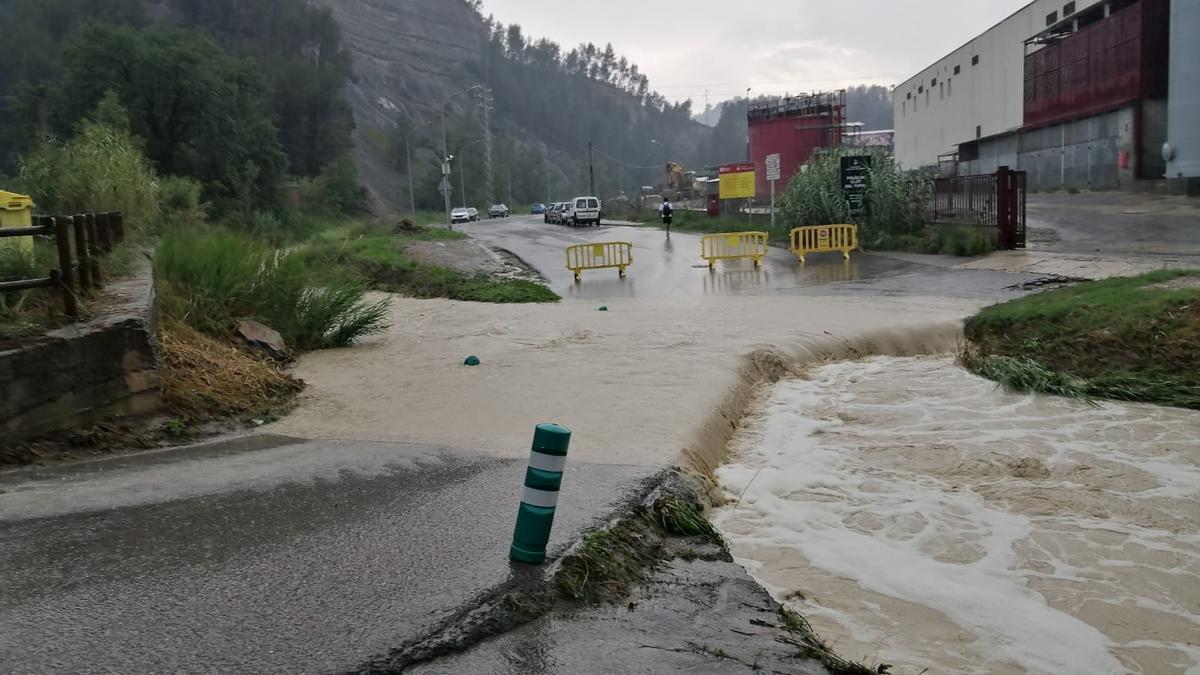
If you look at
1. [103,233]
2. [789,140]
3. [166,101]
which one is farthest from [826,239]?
[166,101]

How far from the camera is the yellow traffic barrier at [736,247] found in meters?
26.3

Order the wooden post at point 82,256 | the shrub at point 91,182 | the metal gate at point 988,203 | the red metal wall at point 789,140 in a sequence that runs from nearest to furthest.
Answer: the wooden post at point 82,256
the shrub at point 91,182
the metal gate at point 988,203
the red metal wall at point 789,140

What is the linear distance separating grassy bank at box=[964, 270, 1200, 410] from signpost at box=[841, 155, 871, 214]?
15.9 m

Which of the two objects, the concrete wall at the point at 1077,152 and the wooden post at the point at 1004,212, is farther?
the concrete wall at the point at 1077,152

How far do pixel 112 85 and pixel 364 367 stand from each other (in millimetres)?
58272

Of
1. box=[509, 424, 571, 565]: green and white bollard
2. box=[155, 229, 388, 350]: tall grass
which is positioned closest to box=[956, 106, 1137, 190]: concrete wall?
box=[155, 229, 388, 350]: tall grass

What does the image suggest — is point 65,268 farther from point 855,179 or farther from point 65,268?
point 855,179

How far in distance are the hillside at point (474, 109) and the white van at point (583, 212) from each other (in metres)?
47.1

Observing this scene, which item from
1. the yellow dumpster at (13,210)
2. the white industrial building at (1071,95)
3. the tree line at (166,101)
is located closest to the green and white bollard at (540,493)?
the yellow dumpster at (13,210)

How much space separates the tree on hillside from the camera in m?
61.5

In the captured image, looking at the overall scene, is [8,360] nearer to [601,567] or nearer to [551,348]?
[601,567]

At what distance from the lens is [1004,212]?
2525 centimetres

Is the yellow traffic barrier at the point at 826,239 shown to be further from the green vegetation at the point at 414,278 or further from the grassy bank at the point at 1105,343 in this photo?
the grassy bank at the point at 1105,343

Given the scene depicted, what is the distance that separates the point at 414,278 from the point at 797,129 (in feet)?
146
